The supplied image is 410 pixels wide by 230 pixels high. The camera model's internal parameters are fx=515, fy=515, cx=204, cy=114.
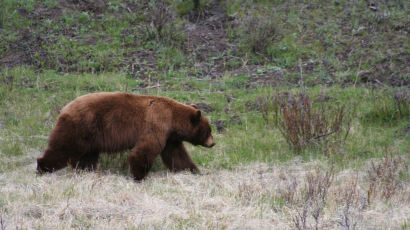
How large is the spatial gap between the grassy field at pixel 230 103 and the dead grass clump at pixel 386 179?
2 centimetres

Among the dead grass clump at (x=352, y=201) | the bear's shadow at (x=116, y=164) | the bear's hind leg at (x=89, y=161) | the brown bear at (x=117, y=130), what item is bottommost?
the bear's shadow at (x=116, y=164)

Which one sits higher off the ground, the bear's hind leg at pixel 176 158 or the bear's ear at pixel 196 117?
the bear's ear at pixel 196 117

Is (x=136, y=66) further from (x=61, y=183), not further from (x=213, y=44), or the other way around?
(x=61, y=183)

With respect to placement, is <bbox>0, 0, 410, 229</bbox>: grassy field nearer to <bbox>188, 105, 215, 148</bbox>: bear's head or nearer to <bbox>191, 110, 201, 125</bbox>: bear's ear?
<bbox>188, 105, 215, 148</bbox>: bear's head

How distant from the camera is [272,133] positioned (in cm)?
834

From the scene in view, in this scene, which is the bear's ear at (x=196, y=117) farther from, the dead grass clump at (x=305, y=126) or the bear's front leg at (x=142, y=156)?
the dead grass clump at (x=305, y=126)

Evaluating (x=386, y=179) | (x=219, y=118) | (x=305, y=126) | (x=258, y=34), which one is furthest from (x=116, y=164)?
(x=258, y=34)

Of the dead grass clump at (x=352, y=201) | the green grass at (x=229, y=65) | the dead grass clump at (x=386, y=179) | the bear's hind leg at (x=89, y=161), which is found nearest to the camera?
the dead grass clump at (x=352, y=201)

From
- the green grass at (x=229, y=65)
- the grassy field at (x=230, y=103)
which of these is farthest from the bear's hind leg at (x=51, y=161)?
the green grass at (x=229, y=65)

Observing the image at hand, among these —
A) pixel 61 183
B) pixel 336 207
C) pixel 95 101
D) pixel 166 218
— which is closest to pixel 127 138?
pixel 95 101

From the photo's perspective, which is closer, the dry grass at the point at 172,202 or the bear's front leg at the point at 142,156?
the dry grass at the point at 172,202

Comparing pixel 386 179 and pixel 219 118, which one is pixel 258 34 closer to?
pixel 219 118

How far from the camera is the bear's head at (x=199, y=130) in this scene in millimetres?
6816

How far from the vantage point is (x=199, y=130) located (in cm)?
692
